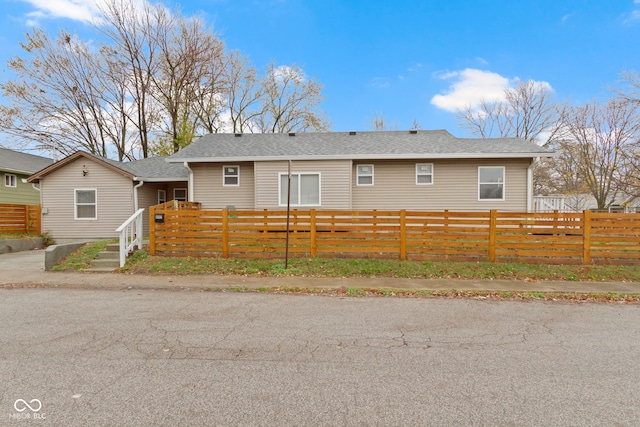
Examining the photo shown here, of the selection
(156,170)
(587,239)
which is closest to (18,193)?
(156,170)

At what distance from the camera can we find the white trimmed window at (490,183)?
12344 millimetres

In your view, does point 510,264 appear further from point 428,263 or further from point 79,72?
point 79,72

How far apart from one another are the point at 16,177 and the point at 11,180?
33 cm

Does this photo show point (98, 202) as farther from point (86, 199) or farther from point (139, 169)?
point (139, 169)

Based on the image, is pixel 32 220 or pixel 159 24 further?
pixel 159 24

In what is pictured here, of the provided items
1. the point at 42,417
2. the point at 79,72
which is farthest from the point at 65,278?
the point at 79,72

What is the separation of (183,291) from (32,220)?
11778 millimetres

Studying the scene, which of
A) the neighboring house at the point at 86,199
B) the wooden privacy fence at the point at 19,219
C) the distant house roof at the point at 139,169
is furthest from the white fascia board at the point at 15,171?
the neighboring house at the point at 86,199

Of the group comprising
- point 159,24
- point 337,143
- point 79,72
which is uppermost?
point 159,24

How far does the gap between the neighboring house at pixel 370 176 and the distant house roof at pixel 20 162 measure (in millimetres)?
12100

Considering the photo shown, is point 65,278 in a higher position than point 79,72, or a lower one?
lower

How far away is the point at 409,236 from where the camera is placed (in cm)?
843

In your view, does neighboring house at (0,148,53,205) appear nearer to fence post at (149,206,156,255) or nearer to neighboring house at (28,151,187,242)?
neighboring house at (28,151,187,242)

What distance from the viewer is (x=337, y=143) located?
1359 cm
